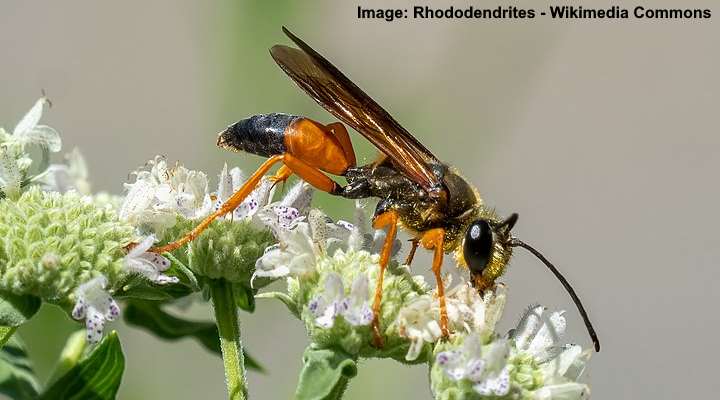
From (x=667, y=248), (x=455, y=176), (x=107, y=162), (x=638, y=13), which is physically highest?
(x=638, y=13)

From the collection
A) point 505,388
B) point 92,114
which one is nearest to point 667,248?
point 92,114

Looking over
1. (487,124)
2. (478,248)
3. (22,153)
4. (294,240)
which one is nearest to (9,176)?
(22,153)

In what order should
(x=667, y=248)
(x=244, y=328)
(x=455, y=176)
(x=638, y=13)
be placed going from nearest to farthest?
(x=455, y=176) → (x=244, y=328) → (x=667, y=248) → (x=638, y=13)

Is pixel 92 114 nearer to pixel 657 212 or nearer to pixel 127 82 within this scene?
pixel 127 82

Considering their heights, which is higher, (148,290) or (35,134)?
(35,134)

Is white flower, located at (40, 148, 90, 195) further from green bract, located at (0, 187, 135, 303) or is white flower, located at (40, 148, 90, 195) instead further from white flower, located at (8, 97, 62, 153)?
green bract, located at (0, 187, 135, 303)

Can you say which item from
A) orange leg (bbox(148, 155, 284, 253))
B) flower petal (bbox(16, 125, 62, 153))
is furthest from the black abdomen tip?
flower petal (bbox(16, 125, 62, 153))

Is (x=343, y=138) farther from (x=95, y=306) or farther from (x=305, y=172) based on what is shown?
(x=95, y=306)
